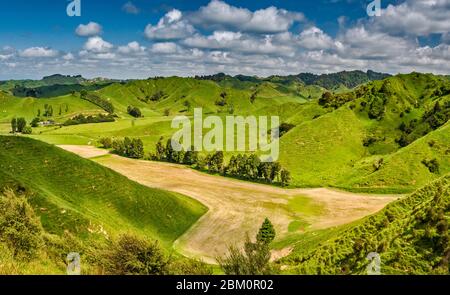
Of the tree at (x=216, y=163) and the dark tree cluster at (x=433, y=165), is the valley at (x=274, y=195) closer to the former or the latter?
the dark tree cluster at (x=433, y=165)

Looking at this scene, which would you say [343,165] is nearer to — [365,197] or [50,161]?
[365,197]

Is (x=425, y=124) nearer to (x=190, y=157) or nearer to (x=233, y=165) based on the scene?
(x=233, y=165)

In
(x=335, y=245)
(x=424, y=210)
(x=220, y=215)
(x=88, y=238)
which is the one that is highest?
(x=424, y=210)

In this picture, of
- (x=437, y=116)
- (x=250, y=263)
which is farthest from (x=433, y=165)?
(x=250, y=263)

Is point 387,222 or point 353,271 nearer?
point 353,271
